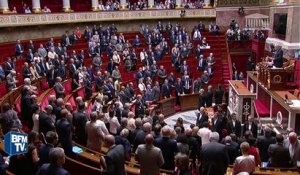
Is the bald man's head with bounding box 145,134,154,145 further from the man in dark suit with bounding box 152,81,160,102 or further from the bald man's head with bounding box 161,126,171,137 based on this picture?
the man in dark suit with bounding box 152,81,160,102

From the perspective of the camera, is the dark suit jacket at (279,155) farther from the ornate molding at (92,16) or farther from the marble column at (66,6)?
the marble column at (66,6)

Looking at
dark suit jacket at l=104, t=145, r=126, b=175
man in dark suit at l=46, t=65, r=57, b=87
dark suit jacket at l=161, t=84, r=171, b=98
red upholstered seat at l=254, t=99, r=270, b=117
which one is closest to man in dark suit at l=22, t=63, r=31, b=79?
man in dark suit at l=46, t=65, r=57, b=87

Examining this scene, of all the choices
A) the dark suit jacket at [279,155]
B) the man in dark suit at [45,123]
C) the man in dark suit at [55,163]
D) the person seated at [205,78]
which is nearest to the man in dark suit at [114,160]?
the man in dark suit at [55,163]

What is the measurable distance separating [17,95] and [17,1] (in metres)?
13.0

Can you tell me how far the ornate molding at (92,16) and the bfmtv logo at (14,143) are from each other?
1425 cm

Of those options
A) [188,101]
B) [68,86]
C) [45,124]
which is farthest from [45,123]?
[188,101]

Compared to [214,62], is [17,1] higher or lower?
higher

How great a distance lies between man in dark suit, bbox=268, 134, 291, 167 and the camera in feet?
19.6

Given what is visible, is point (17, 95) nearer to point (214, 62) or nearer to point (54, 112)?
point (54, 112)

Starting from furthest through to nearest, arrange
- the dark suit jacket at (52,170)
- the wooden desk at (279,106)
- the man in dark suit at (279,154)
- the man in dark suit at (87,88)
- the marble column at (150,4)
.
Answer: the marble column at (150,4) → the man in dark suit at (87,88) → the wooden desk at (279,106) → the man in dark suit at (279,154) → the dark suit jacket at (52,170)

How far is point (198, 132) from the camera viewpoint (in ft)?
22.7

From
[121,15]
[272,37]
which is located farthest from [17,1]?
[272,37]

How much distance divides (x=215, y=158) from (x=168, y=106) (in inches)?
401

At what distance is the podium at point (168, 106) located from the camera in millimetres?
14919
